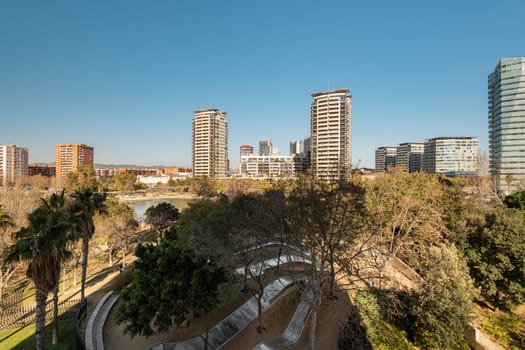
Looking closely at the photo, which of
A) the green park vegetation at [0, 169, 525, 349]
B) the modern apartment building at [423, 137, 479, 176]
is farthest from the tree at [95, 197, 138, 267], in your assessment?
the modern apartment building at [423, 137, 479, 176]

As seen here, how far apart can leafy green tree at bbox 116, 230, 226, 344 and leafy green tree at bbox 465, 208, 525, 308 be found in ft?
45.7

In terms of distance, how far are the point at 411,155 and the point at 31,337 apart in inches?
5567

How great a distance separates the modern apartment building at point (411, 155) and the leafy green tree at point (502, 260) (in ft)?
399

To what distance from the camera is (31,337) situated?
39.0 ft

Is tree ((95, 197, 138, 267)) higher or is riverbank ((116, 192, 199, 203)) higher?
tree ((95, 197, 138, 267))

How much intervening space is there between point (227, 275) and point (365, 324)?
6.17 meters

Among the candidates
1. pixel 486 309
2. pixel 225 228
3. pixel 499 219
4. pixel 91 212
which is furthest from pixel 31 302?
pixel 499 219

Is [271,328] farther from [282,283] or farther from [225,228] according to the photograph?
[225,228]

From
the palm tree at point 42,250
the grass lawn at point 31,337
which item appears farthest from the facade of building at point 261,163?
the palm tree at point 42,250

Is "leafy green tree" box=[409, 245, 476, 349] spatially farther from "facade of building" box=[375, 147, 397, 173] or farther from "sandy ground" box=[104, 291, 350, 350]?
"facade of building" box=[375, 147, 397, 173]

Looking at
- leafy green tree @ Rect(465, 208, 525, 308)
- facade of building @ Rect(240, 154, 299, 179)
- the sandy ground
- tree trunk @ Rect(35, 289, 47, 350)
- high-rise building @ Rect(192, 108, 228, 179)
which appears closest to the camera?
tree trunk @ Rect(35, 289, 47, 350)

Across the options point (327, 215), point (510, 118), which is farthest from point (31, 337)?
point (510, 118)

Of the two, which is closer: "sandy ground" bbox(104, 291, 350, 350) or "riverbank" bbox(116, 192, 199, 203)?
"sandy ground" bbox(104, 291, 350, 350)

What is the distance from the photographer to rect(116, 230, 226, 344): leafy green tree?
1013 cm
